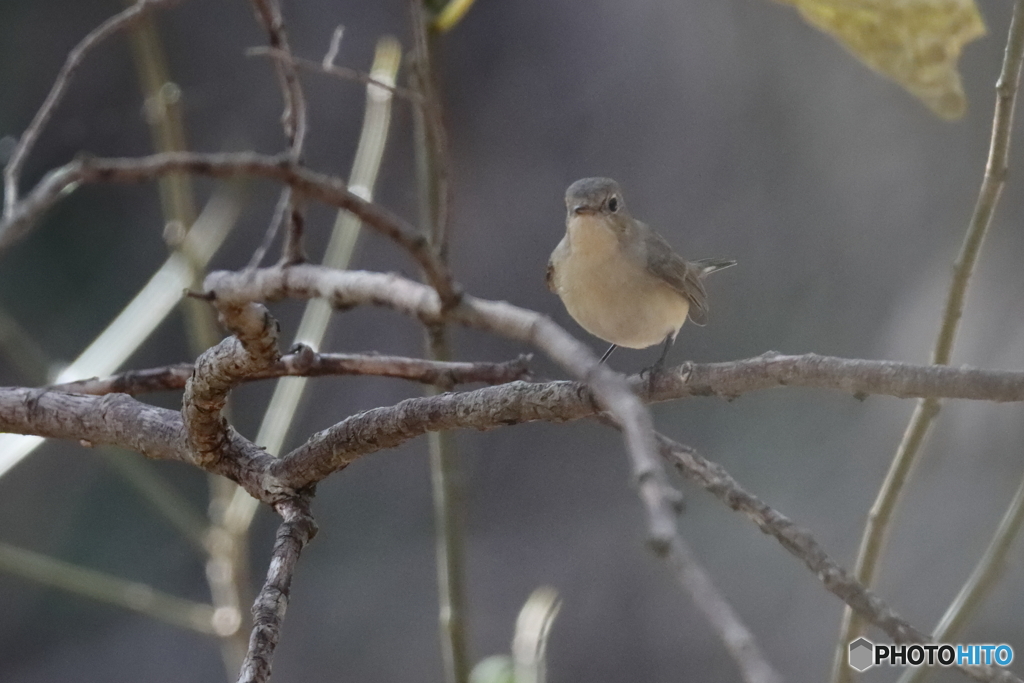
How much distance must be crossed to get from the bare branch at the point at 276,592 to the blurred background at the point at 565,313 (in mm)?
3329

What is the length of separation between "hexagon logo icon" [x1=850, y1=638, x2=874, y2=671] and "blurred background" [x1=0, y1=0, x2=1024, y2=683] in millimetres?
2746

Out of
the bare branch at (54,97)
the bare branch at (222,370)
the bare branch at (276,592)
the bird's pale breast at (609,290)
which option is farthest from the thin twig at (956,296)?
the bare branch at (54,97)

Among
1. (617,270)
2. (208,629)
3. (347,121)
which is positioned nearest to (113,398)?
(617,270)

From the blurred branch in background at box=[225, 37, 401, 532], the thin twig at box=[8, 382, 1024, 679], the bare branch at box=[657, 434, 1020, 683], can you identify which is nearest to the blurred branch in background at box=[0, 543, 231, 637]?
the blurred branch in background at box=[225, 37, 401, 532]

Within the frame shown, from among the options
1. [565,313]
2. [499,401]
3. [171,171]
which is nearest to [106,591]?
[499,401]

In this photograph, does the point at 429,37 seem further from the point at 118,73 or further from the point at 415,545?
the point at 118,73

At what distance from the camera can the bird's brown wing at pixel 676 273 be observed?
7.79 ft

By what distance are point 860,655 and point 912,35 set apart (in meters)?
1.10

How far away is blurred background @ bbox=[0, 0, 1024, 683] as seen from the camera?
4488 mm

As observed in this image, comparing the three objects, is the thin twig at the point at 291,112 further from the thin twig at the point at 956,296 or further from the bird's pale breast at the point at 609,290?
the thin twig at the point at 956,296

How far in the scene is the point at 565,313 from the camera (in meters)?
4.77

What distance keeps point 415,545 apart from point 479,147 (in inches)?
89.5

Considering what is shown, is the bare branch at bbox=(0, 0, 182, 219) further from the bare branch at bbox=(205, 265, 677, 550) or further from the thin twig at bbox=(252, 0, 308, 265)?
the bare branch at bbox=(205, 265, 677, 550)

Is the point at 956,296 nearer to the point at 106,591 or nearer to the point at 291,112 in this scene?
the point at 291,112
